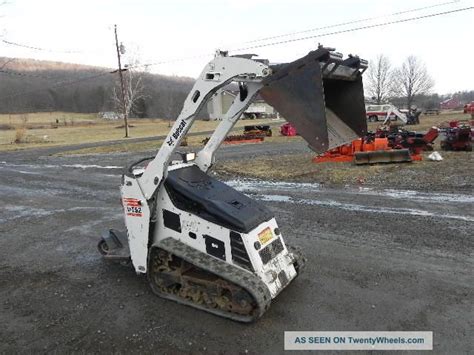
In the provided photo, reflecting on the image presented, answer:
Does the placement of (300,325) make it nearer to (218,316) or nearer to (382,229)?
(218,316)

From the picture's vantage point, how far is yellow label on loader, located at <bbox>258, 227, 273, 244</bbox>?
4.79 meters

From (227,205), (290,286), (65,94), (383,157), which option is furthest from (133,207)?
(65,94)

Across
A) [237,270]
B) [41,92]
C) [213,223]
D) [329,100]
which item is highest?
[41,92]

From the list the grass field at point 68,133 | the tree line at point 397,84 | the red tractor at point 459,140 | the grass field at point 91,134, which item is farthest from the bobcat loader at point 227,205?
the tree line at point 397,84

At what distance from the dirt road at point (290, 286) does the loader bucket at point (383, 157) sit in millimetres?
4589

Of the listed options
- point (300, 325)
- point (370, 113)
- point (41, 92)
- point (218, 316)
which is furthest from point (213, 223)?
point (41, 92)

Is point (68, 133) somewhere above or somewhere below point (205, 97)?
below

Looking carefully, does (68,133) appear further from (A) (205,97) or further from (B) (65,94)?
(B) (65,94)

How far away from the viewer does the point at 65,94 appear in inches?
4624

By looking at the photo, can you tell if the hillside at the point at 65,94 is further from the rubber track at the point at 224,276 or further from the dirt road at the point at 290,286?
the rubber track at the point at 224,276

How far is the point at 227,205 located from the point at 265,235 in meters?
0.55

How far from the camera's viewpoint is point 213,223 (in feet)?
15.6

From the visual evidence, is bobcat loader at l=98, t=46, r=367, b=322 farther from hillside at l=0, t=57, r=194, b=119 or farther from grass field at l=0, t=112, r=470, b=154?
hillside at l=0, t=57, r=194, b=119

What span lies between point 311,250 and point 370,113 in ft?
153
